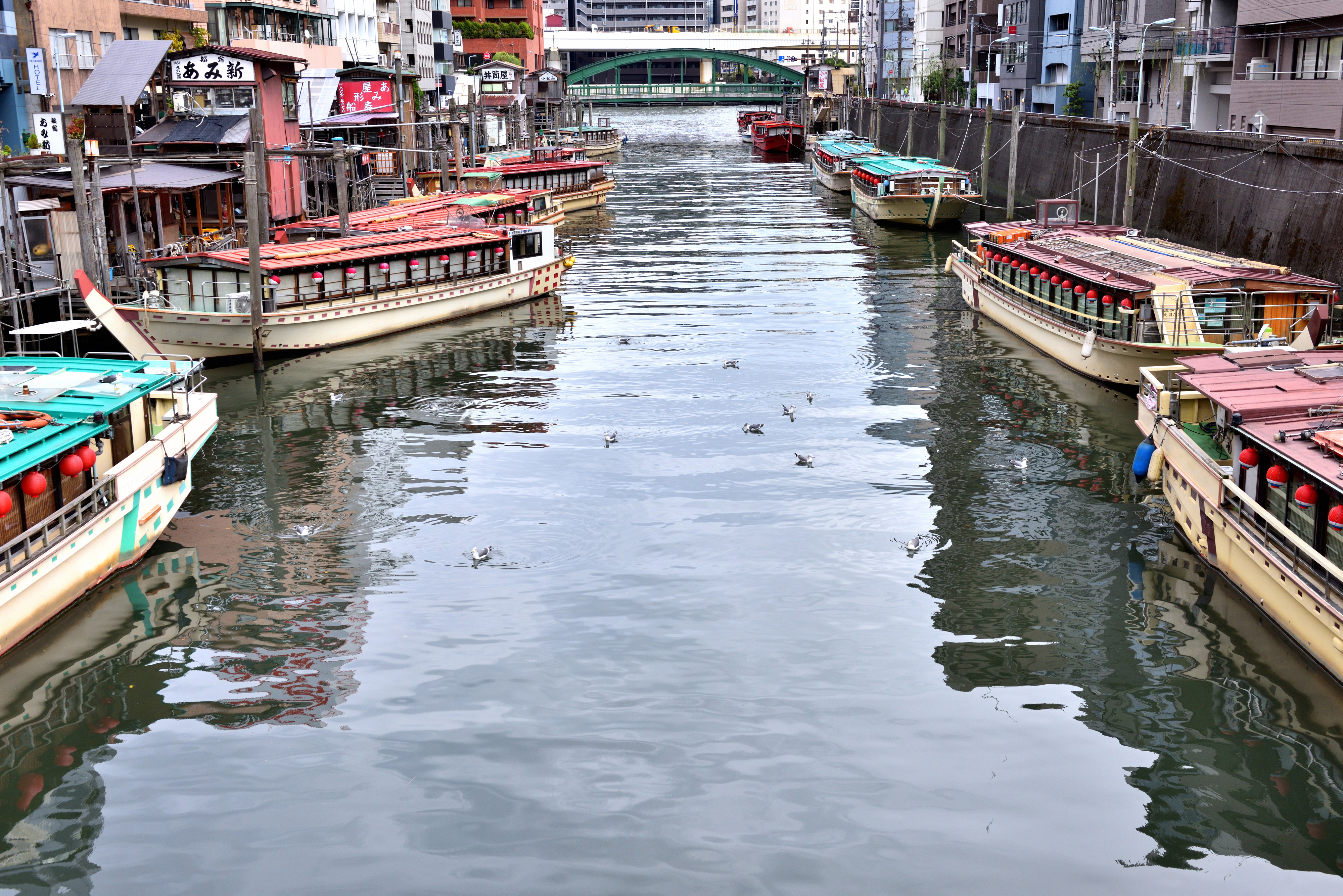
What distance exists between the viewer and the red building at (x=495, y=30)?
5807 inches

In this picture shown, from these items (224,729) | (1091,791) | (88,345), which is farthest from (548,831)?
(88,345)

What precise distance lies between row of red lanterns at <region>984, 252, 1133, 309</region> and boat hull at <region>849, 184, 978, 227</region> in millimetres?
26276

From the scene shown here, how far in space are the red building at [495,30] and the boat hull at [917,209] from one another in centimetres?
8308

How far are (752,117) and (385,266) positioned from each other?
134 meters

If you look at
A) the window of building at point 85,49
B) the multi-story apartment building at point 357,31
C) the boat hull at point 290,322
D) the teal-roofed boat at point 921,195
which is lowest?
the boat hull at point 290,322

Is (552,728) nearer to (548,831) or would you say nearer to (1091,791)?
(548,831)

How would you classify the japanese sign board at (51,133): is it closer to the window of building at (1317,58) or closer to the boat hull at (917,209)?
the boat hull at (917,209)

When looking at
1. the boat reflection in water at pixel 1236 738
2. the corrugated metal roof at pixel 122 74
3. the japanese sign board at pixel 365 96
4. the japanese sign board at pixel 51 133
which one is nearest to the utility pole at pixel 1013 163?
the japanese sign board at pixel 365 96

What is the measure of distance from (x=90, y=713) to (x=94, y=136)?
41952mm

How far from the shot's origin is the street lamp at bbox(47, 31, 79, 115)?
165 feet

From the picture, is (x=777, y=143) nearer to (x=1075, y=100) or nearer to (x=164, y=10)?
(x=1075, y=100)

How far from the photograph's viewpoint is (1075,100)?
86.6m

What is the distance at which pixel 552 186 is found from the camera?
255 feet

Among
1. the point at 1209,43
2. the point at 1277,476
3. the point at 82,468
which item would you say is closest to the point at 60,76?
the point at 82,468
